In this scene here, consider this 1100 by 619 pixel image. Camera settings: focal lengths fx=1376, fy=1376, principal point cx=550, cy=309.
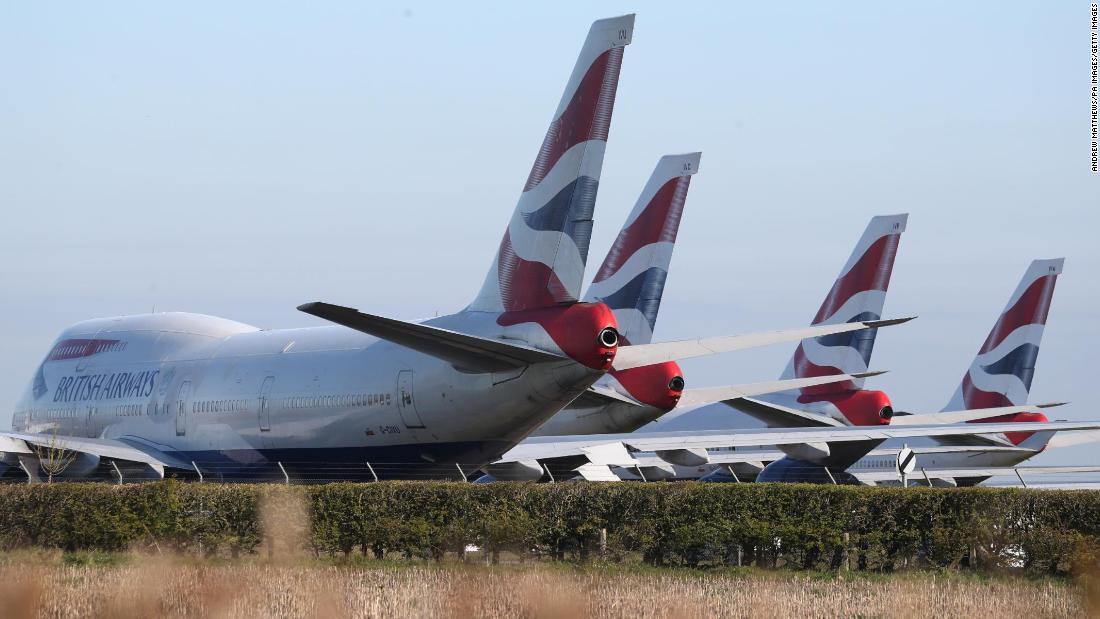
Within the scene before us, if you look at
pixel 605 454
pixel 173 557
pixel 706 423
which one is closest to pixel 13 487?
pixel 173 557

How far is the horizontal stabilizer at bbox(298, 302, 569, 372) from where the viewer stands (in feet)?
52.3

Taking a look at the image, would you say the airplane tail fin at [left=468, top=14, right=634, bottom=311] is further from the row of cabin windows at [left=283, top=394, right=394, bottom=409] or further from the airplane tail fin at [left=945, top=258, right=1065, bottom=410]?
the airplane tail fin at [left=945, top=258, right=1065, bottom=410]

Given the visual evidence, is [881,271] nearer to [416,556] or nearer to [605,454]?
[605,454]

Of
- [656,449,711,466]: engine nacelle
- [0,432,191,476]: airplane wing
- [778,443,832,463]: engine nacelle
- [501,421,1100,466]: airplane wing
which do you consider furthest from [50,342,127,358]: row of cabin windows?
[778,443,832,463]: engine nacelle

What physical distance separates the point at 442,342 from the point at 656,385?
8064 millimetres

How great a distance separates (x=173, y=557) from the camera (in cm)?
1762

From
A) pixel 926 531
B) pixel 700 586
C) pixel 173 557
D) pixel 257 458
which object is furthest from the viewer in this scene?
pixel 257 458

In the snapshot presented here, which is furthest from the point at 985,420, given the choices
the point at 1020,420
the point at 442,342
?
the point at 442,342

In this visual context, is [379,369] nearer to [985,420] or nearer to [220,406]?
[220,406]

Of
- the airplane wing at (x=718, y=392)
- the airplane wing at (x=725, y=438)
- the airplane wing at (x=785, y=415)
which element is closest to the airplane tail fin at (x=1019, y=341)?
the airplane wing at (x=785, y=415)

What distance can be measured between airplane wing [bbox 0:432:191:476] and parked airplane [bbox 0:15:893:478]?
0.19ft

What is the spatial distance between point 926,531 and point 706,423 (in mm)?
21272

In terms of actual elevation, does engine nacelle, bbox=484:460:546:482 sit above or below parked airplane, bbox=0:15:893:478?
below

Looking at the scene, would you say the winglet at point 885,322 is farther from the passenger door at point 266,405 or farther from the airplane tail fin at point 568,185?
the passenger door at point 266,405
